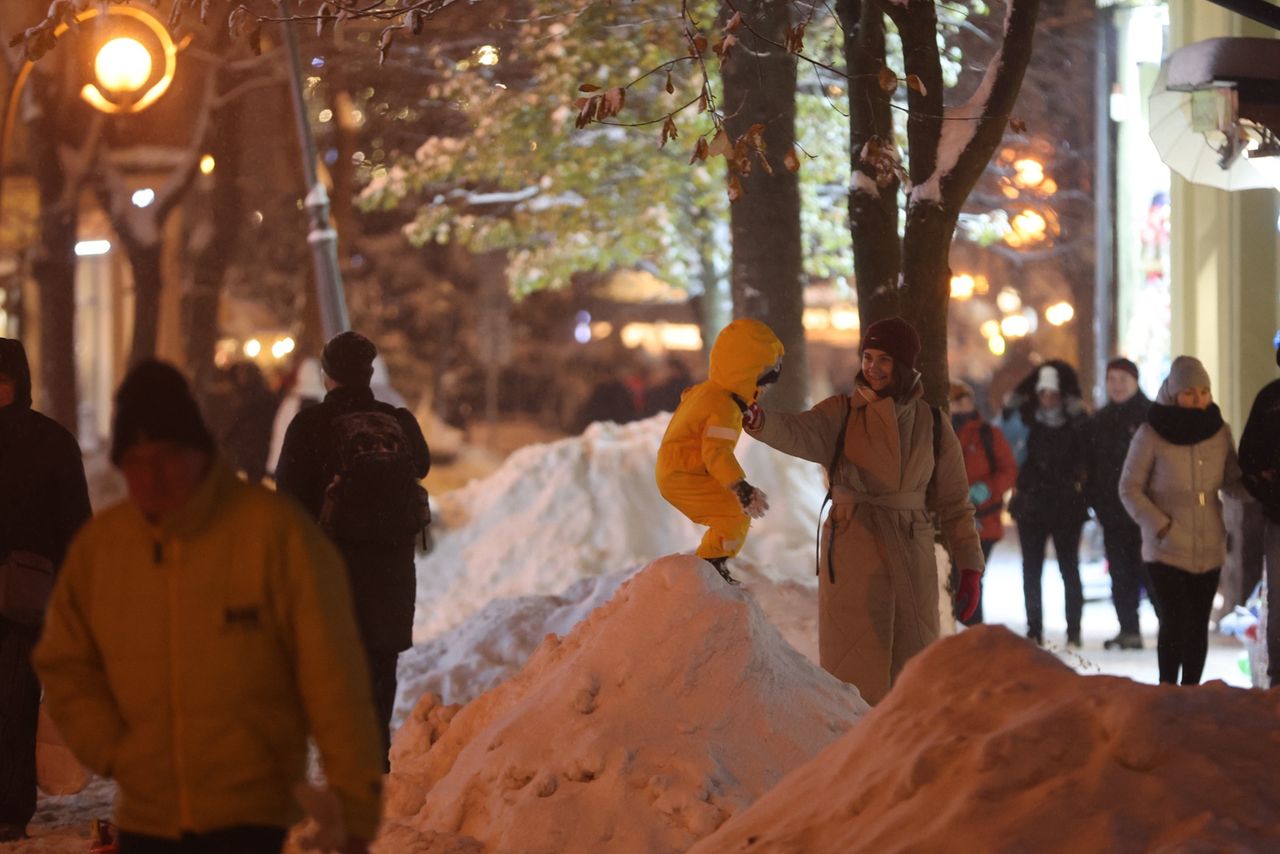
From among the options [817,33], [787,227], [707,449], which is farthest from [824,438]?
[817,33]

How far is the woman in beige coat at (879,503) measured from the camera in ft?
21.4

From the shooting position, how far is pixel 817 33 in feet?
49.4

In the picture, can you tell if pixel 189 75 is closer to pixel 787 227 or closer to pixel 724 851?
pixel 787 227

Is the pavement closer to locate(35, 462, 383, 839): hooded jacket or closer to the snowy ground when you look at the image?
the snowy ground

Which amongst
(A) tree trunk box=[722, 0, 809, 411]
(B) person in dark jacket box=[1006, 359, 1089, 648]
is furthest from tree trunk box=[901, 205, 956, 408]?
(B) person in dark jacket box=[1006, 359, 1089, 648]

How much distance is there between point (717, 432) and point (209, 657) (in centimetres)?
354

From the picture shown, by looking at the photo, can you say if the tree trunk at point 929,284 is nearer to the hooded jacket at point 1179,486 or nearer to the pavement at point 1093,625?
the hooded jacket at point 1179,486

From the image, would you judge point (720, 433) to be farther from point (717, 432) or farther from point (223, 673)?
point (223, 673)

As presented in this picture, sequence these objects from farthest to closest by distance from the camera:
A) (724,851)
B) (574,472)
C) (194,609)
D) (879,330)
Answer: (574,472), (879,330), (724,851), (194,609)

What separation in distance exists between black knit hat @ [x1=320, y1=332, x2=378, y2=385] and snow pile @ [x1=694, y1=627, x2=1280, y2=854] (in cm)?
282

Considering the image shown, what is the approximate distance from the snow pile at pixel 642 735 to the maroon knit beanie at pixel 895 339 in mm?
1155

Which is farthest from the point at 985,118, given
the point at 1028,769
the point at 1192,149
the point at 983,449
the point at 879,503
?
the point at 1028,769

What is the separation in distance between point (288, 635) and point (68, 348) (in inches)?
751

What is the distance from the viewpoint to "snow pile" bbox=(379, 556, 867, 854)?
541cm
